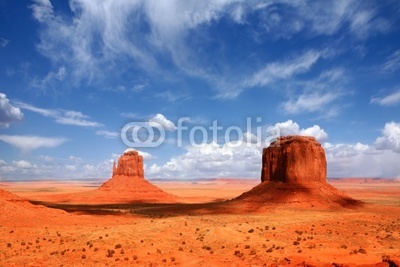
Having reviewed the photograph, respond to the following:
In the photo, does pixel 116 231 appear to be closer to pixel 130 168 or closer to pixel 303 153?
pixel 303 153

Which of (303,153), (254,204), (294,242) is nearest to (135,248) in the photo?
(294,242)

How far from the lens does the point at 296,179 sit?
54.8 meters

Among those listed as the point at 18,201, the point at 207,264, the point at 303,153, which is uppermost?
the point at 303,153

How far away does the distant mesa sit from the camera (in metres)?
51.2

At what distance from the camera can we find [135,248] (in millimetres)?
21000

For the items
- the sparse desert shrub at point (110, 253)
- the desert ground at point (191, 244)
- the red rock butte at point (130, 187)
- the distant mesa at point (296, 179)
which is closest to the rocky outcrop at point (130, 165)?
the red rock butte at point (130, 187)

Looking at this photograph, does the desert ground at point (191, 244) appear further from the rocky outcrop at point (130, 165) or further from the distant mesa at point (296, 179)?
the rocky outcrop at point (130, 165)

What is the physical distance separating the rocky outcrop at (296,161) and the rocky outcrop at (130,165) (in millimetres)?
46923

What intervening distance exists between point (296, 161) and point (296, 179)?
9.26 feet

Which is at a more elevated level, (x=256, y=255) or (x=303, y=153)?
(x=303, y=153)

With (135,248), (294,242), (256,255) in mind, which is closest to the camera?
(256,255)

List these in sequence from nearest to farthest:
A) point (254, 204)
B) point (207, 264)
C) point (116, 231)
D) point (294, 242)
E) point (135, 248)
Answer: point (207, 264)
point (135, 248)
point (294, 242)
point (116, 231)
point (254, 204)

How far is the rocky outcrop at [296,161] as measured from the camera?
55094mm

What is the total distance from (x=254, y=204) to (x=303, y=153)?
11742mm
